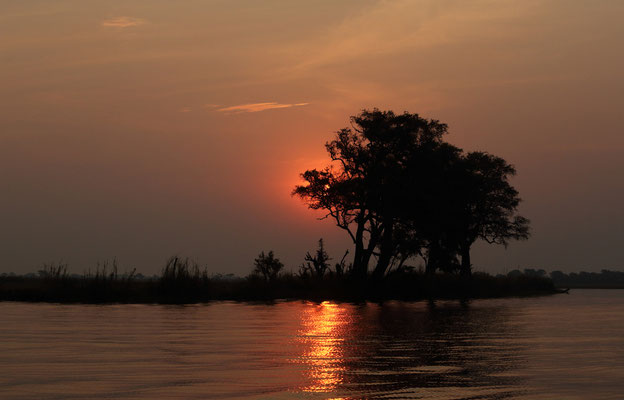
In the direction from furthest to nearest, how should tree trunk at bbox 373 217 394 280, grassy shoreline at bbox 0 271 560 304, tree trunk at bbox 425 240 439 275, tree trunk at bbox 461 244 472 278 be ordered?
tree trunk at bbox 461 244 472 278, tree trunk at bbox 425 240 439 275, tree trunk at bbox 373 217 394 280, grassy shoreline at bbox 0 271 560 304

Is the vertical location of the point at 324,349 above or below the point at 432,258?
below

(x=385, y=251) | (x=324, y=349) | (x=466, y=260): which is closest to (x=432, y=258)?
(x=466, y=260)

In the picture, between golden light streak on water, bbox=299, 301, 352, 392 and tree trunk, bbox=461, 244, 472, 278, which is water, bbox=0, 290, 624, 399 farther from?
tree trunk, bbox=461, 244, 472, 278

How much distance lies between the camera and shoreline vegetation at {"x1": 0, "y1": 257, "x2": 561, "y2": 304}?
5034 cm

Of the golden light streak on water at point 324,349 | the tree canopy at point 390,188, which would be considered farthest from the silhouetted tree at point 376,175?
the golden light streak on water at point 324,349

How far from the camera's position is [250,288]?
5825cm

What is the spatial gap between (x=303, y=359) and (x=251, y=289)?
3883 centimetres

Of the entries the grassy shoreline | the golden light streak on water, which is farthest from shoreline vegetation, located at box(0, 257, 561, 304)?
the golden light streak on water

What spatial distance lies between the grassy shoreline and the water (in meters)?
16.2

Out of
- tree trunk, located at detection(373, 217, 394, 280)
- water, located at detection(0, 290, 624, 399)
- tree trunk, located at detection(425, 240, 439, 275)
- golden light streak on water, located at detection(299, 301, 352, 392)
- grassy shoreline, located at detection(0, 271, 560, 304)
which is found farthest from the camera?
tree trunk, located at detection(425, 240, 439, 275)

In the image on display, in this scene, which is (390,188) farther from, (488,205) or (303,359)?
(303,359)

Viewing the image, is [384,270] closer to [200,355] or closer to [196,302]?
[196,302]

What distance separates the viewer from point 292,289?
6231 centimetres

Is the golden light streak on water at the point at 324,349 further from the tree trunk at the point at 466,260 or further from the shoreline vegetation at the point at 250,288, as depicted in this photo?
the tree trunk at the point at 466,260
